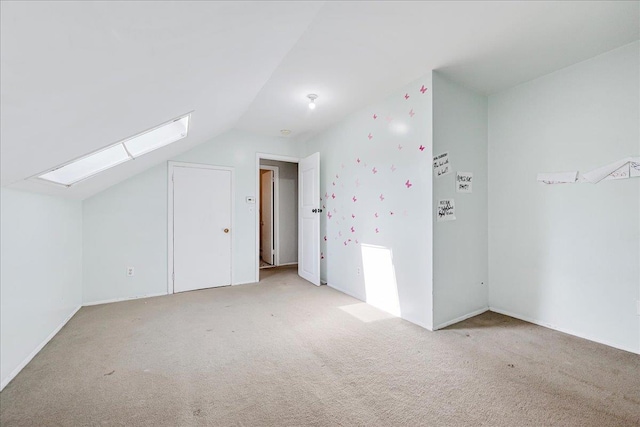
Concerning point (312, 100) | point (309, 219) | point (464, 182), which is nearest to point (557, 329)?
point (464, 182)

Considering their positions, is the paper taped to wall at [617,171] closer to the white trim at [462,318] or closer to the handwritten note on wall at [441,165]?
the handwritten note on wall at [441,165]

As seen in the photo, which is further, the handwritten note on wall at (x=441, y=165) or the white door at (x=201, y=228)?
the white door at (x=201, y=228)

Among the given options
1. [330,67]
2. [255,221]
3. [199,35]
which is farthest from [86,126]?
[255,221]

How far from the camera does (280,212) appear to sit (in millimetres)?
5984

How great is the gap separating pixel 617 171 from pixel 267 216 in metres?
5.44

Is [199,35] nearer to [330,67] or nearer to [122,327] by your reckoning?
[330,67]

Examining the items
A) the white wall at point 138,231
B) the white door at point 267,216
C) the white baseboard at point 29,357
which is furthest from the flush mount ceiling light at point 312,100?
the white baseboard at point 29,357

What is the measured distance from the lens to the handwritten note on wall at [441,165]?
257 cm

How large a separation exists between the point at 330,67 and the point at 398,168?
4.03 ft

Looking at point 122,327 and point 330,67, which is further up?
point 330,67

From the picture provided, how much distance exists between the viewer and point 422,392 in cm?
171

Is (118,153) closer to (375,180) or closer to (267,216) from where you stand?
(375,180)

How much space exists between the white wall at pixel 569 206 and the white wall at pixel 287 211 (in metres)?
3.98

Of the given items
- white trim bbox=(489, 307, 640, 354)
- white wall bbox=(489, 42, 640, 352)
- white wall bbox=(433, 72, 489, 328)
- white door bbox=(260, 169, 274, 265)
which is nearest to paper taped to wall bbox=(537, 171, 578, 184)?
white wall bbox=(489, 42, 640, 352)
